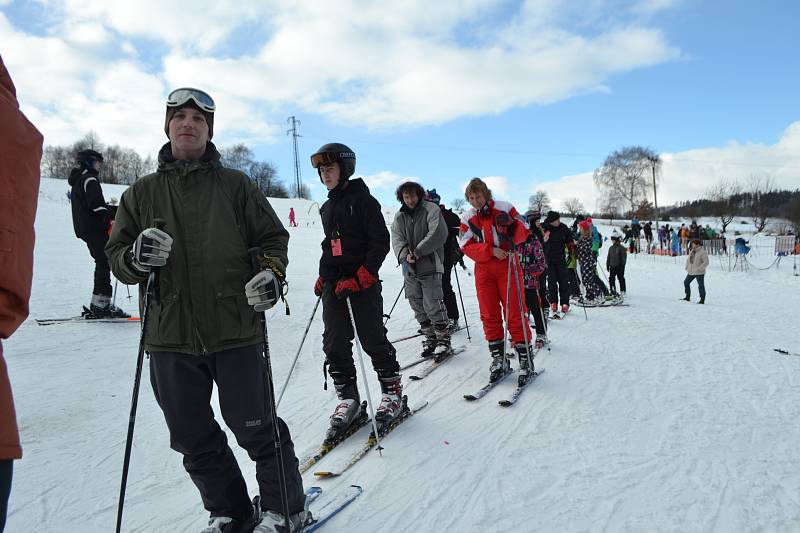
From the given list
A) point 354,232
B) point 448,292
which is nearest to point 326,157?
point 354,232

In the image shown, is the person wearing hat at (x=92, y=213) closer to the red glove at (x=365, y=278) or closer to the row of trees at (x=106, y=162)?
the red glove at (x=365, y=278)

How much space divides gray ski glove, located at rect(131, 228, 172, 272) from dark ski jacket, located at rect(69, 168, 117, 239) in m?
5.69

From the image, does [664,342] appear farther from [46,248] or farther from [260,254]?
[46,248]

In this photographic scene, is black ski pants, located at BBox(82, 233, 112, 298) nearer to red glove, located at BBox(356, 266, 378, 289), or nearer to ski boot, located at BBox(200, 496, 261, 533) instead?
red glove, located at BBox(356, 266, 378, 289)

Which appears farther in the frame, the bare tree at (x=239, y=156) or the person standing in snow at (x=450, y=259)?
the bare tree at (x=239, y=156)

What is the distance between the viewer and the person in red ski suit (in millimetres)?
5293

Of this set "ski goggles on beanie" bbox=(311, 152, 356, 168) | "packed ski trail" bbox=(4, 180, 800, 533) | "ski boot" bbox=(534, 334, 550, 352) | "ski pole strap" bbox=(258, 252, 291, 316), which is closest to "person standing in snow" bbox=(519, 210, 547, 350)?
"ski boot" bbox=(534, 334, 550, 352)

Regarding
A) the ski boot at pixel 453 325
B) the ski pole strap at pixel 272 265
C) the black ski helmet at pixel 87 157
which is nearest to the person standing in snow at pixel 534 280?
the ski boot at pixel 453 325

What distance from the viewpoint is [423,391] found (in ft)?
16.8

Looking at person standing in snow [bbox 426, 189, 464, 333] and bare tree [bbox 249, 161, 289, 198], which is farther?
bare tree [bbox 249, 161, 289, 198]

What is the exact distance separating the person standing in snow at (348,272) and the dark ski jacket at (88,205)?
4690 mm

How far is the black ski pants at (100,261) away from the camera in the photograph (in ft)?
23.4

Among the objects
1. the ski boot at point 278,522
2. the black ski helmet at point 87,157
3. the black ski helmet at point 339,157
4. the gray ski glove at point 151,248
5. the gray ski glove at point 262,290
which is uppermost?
the black ski helmet at point 87,157

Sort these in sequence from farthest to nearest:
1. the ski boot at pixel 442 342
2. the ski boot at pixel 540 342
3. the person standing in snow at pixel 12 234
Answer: the ski boot at pixel 540 342
the ski boot at pixel 442 342
the person standing in snow at pixel 12 234
